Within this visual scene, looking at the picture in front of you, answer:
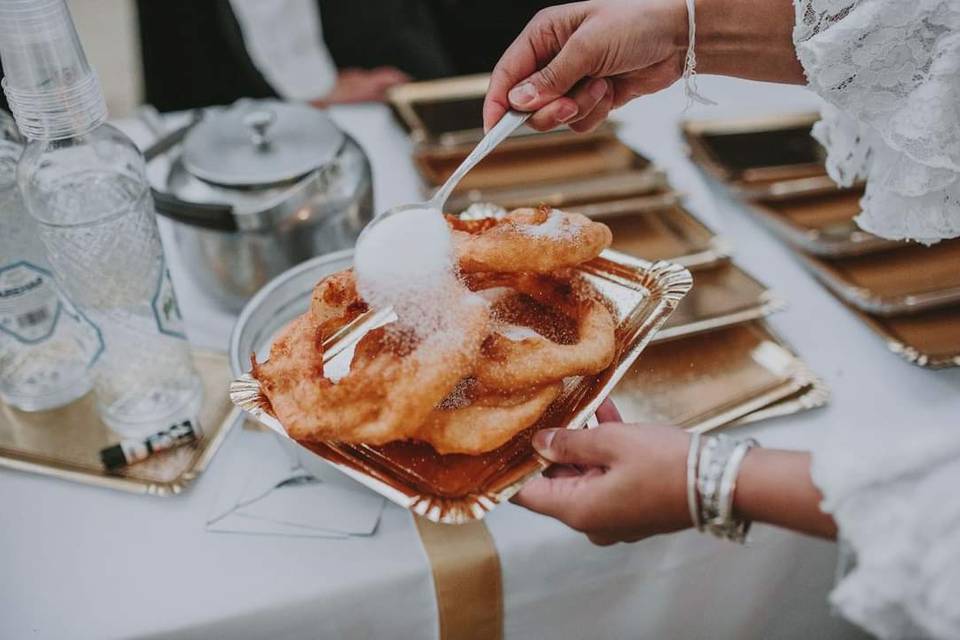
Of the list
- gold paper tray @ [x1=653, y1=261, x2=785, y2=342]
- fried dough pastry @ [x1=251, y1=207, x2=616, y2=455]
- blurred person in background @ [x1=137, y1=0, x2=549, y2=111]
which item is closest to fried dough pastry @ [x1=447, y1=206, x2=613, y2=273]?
fried dough pastry @ [x1=251, y1=207, x2=616, y2=455]

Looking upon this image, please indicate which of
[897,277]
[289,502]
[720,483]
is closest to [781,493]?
[720,483]

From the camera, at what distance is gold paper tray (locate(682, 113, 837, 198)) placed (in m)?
1.17

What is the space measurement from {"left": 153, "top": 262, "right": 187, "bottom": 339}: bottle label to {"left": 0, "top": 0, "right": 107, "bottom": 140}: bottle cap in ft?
0.60

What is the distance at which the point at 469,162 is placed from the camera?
70 centimetres

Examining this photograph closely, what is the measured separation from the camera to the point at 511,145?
1.28m

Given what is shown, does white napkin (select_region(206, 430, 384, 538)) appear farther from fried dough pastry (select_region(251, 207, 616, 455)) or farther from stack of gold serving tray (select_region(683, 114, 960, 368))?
stack of gold serving tray (select_region(683, 114, 960, 368))

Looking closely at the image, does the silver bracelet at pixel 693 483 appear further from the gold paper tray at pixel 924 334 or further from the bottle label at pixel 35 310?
the bottle label at pixel 35 310

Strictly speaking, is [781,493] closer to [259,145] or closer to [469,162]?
[469,162]

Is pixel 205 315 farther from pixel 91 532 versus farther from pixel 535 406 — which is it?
pixel 535 406

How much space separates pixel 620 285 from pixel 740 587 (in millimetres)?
349

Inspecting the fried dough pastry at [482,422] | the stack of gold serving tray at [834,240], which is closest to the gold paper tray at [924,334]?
the stack of gold serving tray at [834,240]

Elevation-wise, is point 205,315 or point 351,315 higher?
point 351,315

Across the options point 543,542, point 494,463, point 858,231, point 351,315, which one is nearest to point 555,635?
point 543,542

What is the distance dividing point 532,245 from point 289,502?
1.17 ft
